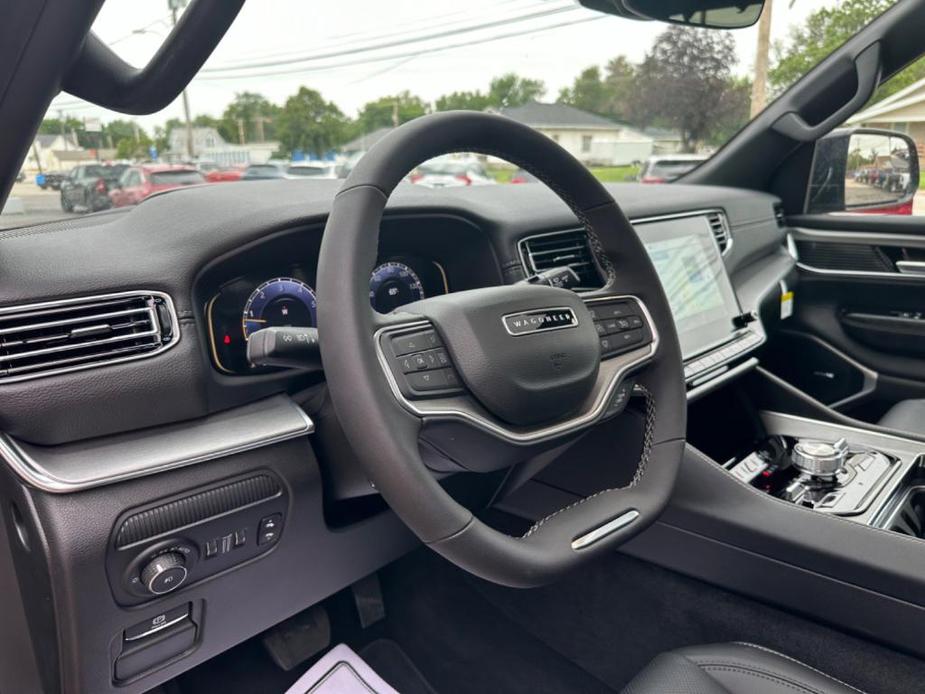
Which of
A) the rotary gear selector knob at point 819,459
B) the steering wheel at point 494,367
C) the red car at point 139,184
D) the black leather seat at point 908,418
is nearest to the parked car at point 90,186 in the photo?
the red car at point 139,184

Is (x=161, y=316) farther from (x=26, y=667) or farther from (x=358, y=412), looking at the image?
(x=26, y=667)

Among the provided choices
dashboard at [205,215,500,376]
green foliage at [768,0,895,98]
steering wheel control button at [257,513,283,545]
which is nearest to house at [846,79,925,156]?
green foliage at [768,0,895,98]

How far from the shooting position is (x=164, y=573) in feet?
3.80

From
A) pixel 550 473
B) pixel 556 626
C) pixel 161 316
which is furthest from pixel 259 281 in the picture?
pixel 556 626

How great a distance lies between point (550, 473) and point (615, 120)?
2004 mm

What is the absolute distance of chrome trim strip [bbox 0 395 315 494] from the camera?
106 cm

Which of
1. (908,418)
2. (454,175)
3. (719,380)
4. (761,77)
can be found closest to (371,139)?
(719,380)

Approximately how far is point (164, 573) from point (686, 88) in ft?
8.65

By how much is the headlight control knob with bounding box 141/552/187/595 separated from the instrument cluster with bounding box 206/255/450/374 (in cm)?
33

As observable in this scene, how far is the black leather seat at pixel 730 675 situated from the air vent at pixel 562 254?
77 centimetres

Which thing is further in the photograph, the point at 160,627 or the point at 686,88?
the point at 686,88

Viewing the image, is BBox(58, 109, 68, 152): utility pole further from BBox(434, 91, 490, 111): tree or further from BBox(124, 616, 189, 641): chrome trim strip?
BBox(124, 616, 189, 641): chrome trim strip

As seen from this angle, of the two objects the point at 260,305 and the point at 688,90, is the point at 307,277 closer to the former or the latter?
the point at 260,305

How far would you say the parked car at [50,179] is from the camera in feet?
3.79
